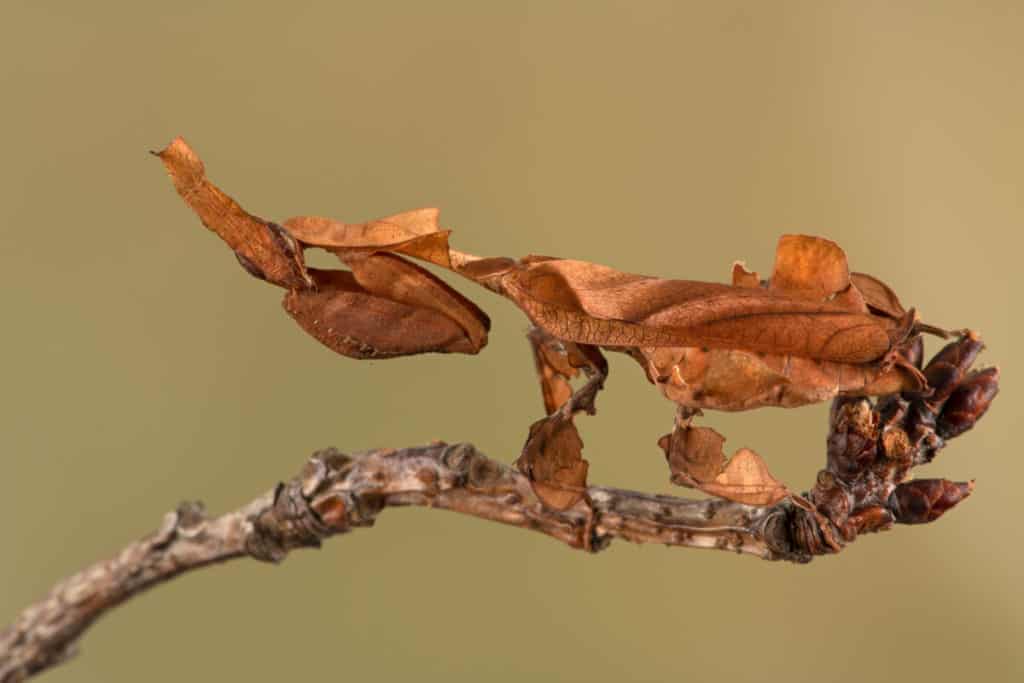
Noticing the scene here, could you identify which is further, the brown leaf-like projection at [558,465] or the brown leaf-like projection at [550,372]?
the brown leaf-like projection at [550,372]

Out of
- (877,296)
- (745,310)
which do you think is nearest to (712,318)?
(745,310)

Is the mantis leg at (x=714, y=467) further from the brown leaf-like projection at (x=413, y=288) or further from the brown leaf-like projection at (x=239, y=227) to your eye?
the brown leaf-like projection at (x=239, y=227)

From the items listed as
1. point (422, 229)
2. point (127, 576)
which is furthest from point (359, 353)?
point (127, 576)

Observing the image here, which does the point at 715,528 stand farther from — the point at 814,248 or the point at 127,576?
the point at 127,576

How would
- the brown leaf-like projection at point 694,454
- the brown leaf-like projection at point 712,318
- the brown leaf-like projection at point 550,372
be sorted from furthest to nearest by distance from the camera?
the brown leaf-like projection at point 550,372 → the brown leaf-like projection at point 694,454 → the brown leaf-like projection at point 712,318

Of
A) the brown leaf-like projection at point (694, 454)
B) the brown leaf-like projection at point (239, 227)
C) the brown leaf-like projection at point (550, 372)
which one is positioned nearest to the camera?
the brown leaf-like projection at point (694, 454)

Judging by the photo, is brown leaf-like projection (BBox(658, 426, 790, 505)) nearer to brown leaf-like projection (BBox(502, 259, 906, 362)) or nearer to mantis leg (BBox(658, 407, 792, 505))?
mantis leg (BBox(658, 407, 792, 505))

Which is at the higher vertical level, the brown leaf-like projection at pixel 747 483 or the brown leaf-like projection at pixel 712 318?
the brown leaf-like projection at pixel 712 318

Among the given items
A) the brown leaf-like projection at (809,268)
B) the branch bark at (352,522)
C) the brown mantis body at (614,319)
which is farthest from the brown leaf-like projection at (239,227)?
the brown leaf-like projection at (809,268)
